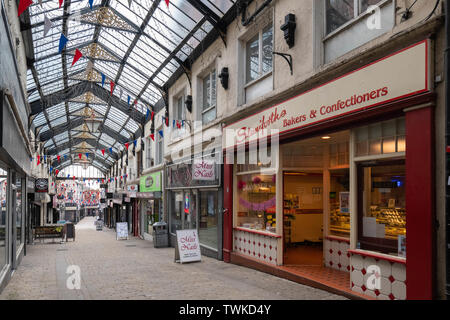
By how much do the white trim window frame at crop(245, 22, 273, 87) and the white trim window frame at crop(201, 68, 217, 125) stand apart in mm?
2481

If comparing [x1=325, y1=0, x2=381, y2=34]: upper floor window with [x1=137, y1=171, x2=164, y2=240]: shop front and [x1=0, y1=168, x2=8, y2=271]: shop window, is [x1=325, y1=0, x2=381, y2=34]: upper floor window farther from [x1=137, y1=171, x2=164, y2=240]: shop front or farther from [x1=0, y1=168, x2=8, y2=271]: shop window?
[x1=137, y1=171, x2=164, y2=240]: shop front

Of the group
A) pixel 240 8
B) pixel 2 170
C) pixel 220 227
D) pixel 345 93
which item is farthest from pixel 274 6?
pixel 2 170

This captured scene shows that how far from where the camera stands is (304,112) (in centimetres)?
839

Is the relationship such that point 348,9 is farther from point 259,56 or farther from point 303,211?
point 303,211

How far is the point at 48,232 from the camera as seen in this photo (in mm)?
22875

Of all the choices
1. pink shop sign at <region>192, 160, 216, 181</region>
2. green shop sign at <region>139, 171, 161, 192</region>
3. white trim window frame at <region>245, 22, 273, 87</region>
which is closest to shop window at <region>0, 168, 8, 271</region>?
pink shop sign at <region>192, 160, 216, 181</region>

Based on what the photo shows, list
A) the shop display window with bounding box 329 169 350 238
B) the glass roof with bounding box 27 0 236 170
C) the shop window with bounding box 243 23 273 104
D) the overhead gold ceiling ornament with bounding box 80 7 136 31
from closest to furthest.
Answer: the shop display window with bounding box 329 169 350 238, the shop window with bounding box 243 23 273 104, the glass roof with bounding box 27 0 236 170, the overhead gold ceiling ornament with bounding box 80 7 136 31

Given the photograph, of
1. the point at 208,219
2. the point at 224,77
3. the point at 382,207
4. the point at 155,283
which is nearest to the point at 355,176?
the point at 382,207

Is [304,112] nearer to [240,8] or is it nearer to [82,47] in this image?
[240,8]

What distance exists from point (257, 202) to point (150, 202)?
14.3 m

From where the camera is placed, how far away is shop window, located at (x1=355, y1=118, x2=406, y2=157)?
246 inches

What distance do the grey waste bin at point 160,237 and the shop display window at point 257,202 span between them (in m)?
6.99

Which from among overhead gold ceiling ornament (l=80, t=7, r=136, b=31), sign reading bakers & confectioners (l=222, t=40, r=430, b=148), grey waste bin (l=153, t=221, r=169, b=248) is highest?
overhead gold ceiling ornament (l=80, t=7, r=136, b=31)
